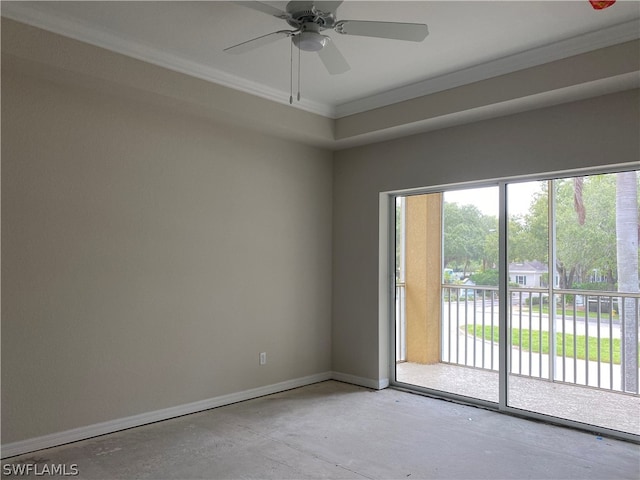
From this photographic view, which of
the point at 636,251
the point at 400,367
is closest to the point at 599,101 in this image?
the point at 636,251

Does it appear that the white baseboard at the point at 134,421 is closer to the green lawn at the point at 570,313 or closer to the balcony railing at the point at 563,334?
the balcony railing at the point at 563,334

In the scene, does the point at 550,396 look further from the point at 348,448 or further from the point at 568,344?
the point at 348,448

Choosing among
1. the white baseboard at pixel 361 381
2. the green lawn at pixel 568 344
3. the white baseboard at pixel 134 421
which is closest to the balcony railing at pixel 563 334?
the green lawn at pixel 568 344

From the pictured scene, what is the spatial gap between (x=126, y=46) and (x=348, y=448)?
3.24 m

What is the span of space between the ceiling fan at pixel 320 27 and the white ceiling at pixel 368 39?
11.4 inches

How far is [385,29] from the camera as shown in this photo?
8.37ft

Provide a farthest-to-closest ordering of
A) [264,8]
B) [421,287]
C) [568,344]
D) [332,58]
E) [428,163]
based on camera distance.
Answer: [421,287]
[428,163]
[568,344]
[332,58]
[264,8]

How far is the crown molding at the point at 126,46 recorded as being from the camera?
295 cm

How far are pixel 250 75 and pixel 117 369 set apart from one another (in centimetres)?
260

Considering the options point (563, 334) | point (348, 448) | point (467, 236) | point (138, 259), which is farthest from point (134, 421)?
point (563, 334)

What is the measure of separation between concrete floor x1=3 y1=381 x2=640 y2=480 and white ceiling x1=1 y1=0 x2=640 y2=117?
278 cm

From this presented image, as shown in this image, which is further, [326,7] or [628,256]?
[628,256]

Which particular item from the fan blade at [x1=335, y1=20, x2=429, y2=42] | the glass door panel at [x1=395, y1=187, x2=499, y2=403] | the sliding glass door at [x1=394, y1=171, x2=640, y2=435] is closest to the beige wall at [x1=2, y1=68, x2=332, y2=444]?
the glass door panel at [x1=395, y1=187, x2=499, y2=403]

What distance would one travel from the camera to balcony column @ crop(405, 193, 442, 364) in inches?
209
